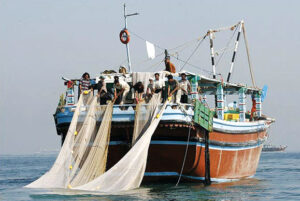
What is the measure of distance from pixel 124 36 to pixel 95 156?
25.3 feet

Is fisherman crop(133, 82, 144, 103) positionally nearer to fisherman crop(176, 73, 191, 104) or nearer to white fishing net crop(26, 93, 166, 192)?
white fishing net crop(26, 93, 166, 192)

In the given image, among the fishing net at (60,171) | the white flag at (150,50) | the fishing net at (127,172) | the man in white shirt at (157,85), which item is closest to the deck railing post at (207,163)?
the man in white shirt at (157,85)

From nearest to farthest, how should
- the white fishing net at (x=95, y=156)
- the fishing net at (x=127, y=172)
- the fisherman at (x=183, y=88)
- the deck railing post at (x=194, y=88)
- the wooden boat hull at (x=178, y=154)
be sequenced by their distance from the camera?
the fishing net at (x=127, y=172)
the white fishing net at (x=95, y=156)
the wooden boat hull at (x=178, y=154)
the fisherman at (x=183, y=88)
the deck railing post at (x=194, y=88)

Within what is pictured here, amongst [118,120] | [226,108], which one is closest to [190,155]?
[118,120]

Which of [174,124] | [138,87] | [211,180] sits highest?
[138,87]

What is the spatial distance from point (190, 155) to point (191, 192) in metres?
2.03

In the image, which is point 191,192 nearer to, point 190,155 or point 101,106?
point 190,155

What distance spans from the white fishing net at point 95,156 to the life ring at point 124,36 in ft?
16.9

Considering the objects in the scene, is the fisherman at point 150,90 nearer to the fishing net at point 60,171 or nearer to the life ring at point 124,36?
the fishing net at point 60,171

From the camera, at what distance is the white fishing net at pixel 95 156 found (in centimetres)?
2105

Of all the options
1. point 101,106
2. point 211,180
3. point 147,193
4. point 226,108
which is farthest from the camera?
point 226,108

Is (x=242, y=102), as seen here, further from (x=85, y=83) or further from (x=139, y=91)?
(x=85, y=83)

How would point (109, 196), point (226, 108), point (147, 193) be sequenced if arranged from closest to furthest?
1. point (109, 196)
2. point (147, 193)
3. point (226, 108)

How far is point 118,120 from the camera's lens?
23.7 meters
